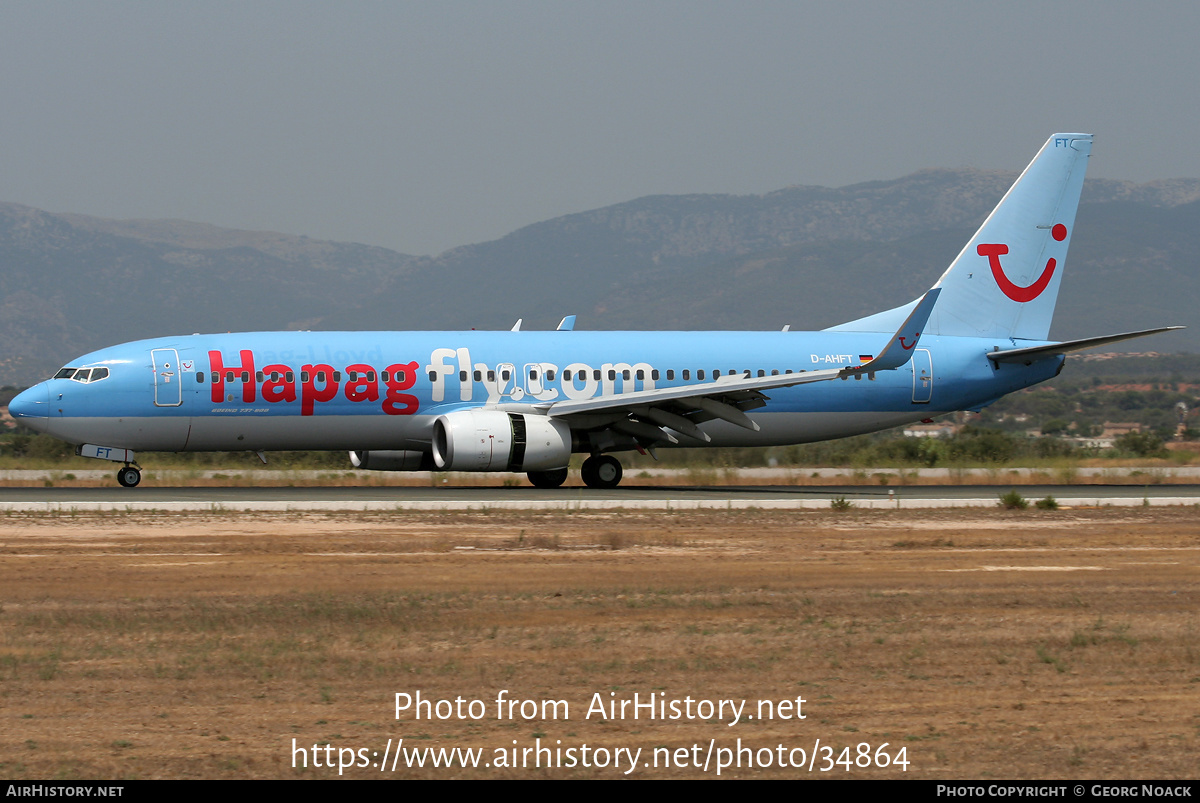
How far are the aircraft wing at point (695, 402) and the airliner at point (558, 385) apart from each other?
0.05m

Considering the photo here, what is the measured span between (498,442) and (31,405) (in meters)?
9.69

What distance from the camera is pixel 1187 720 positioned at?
9359 mm

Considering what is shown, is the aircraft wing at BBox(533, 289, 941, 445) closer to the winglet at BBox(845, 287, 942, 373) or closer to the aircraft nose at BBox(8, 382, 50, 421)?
the winglet at BBox(845, 287, 942, 373)

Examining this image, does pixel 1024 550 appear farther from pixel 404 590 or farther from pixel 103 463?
pixel 103 463

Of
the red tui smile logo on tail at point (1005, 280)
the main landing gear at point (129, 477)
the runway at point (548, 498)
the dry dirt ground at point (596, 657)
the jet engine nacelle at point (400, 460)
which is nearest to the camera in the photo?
the dry dirt ground at point (596, 657)

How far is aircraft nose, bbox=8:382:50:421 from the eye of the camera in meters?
29.3

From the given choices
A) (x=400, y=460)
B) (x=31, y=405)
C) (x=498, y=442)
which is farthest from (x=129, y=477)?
(x=498, y=442)

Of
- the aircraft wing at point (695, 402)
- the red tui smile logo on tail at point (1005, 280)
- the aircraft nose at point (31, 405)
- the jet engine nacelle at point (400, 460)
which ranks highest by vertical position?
the red tui smile logo on tail at point (1005, 280)

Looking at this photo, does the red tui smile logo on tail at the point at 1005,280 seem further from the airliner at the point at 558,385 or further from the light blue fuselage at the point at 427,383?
the light blue fuselage at the point at 427,383

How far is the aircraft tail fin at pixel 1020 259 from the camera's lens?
35.5 meters

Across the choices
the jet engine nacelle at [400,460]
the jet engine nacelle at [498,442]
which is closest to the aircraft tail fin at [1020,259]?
the jet engine nacelle at [498,442]

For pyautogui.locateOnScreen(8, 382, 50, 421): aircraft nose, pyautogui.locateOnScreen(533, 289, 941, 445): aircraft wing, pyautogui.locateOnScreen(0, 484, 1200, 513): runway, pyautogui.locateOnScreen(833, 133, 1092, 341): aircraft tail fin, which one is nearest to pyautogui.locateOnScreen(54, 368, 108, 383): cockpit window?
pyautogui.locateOnScreen(8, 382, 50, 421): aircraft nose

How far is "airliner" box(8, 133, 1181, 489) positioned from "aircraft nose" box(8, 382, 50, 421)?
0.03 meters
